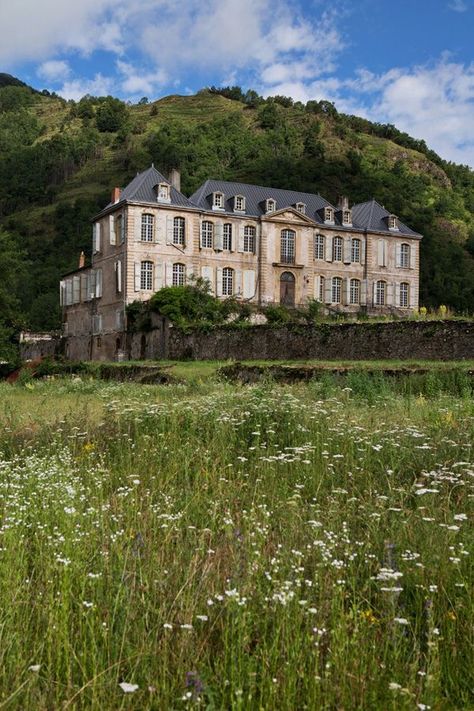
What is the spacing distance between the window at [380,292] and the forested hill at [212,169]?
626cm

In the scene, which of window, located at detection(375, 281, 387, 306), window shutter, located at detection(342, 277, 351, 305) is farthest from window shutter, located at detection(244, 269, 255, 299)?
window, located at detection(375, 281, 387, 306)

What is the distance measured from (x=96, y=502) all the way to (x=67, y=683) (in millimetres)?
2419

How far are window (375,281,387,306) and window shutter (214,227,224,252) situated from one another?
12.6 metres

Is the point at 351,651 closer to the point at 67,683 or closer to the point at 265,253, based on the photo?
the point at 67,683

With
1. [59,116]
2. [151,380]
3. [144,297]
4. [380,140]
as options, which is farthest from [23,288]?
[59,116]

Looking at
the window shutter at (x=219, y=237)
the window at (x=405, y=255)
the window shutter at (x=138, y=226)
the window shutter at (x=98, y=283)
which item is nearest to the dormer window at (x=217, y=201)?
the window shutter at (x=219, y=237)

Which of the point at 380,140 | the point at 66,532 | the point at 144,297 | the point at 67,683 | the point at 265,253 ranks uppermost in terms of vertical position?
the point at 380,140

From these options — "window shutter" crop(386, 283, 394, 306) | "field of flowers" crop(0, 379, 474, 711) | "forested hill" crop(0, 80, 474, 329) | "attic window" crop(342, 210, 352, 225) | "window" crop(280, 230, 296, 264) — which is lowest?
"field of flowers" crop(0, 379, 474, 711)

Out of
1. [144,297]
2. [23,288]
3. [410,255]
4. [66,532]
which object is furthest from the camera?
[23,288]

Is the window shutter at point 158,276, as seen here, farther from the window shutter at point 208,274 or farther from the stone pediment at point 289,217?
the stone pediment at point 289,217

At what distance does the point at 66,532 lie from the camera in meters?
5.01

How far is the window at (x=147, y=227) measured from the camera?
44.8 m

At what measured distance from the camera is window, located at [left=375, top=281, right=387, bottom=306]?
173 feet

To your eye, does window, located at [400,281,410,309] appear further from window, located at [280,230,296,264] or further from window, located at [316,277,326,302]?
window, located at [280,230,296,264]
